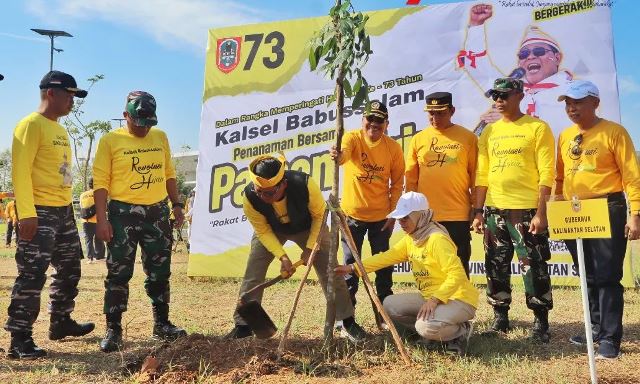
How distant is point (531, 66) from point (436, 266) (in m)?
4.64

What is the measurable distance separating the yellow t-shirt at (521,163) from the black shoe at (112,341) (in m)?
3.40

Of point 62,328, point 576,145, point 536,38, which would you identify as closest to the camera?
point 576,145

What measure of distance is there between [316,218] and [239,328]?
1.19 m

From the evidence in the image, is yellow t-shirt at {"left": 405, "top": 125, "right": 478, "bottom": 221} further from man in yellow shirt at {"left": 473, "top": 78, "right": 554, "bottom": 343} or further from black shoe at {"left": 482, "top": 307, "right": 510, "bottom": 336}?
black shoe at {"left": 482, "top": 307, "right": 510, "bottom": 336}

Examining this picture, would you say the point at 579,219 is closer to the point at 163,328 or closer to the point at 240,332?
the point at 240,332

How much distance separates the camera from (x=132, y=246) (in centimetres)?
460

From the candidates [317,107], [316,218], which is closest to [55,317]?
[316,218]

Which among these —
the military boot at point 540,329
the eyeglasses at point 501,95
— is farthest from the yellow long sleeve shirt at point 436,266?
the eyeglasses at point 501,95

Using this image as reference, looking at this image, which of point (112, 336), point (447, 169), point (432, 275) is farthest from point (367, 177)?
point (112, 336)

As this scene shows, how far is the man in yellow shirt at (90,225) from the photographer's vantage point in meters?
11.3

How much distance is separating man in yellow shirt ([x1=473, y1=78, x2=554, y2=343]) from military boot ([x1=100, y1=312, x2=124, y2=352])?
3196mm

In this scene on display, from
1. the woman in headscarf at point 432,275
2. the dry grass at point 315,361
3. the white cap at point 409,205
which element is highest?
the white cap at point 409,205

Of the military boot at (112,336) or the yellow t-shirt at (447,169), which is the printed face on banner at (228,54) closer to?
the yellow t-shirt at (447,169)

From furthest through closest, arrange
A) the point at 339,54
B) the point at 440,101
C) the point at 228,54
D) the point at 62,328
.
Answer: the point at 228,54 → the point at 62,328 → the point at 440,101 → the point at 339,54
